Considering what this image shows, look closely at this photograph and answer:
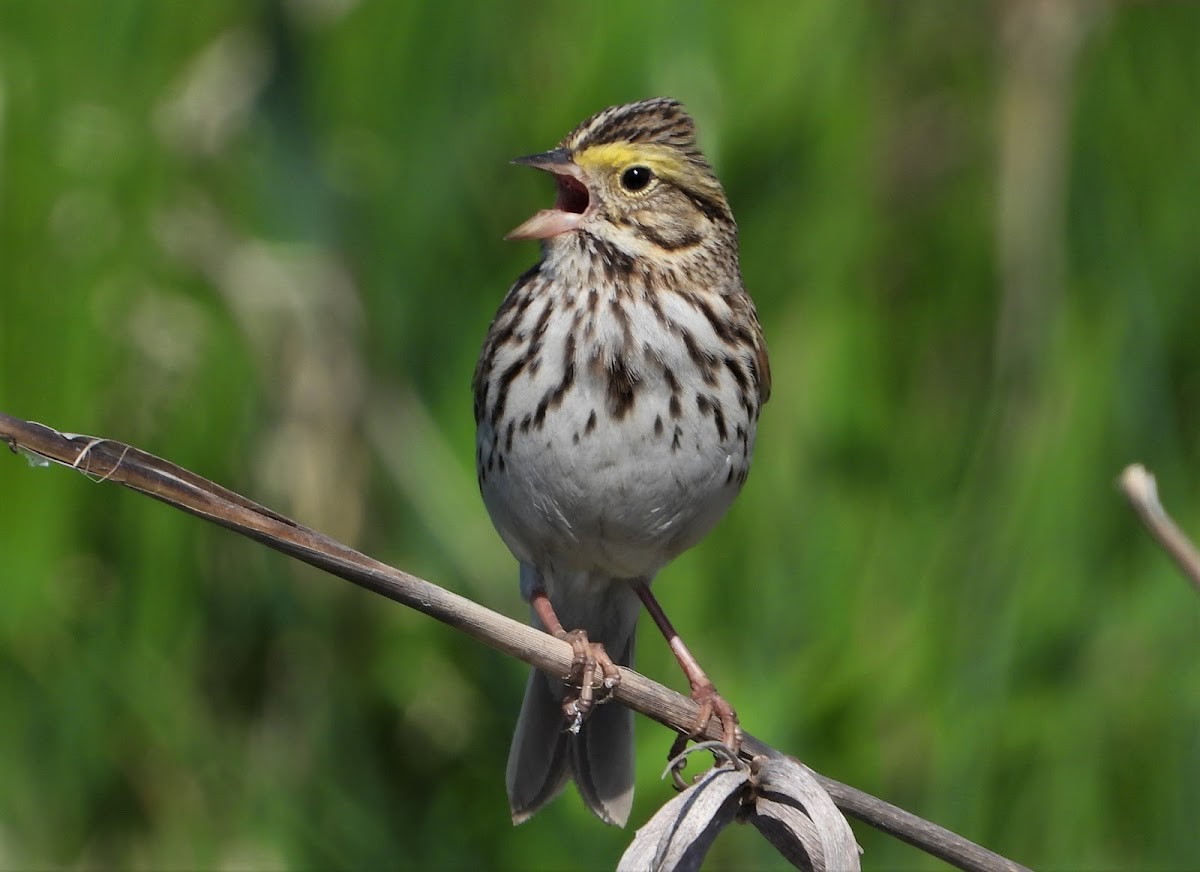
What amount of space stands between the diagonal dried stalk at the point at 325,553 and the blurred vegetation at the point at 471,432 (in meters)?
1.48

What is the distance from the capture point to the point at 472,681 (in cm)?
402

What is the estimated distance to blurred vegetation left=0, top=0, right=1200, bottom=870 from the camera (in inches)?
151

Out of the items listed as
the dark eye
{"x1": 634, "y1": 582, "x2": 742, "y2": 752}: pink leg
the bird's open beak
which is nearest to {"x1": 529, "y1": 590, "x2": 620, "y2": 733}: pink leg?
{"x1": 634, "y1": 582, "x2": 742, "y2": 752}: pink leg

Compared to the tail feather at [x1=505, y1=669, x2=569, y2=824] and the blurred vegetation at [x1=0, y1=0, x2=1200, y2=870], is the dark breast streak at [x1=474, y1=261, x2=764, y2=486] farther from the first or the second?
the blurred vegetation at [x1=0, y1=0, x2=1200, y2=870]

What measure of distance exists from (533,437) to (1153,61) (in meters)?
2.30

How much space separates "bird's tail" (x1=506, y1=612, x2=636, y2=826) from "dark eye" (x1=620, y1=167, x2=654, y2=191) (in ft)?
3.17

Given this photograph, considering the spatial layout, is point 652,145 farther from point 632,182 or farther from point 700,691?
point 700,691

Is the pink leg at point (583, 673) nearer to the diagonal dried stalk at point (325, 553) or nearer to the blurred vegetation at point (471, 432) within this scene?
the diagonal dried stalk at point (325, 553)

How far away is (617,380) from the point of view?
9.93 ft

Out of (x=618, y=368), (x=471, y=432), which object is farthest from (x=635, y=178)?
(x=471, y=432)

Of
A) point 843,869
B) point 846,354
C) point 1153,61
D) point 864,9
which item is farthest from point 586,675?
point 1153,61

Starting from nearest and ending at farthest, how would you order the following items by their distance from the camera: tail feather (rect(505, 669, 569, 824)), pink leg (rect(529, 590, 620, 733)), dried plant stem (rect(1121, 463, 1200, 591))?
dried plant stem (rect(1121, 463, 1200, 591)) < pink leg (rect(529, 590, 620, 733)) < tail feather (rect(505, 669, 569, 824))

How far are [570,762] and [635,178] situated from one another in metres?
1.11

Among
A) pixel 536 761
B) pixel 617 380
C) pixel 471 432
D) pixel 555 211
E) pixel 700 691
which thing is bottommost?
pixel 536 761
